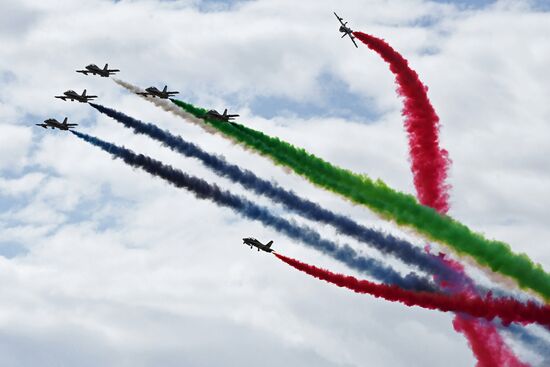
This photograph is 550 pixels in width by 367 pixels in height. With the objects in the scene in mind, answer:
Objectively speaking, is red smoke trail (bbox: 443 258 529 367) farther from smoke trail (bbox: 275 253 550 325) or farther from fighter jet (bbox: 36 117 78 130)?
fighter jet (bbox: 36 117 78 130)

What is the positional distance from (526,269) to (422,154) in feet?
54.6

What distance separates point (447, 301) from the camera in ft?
355

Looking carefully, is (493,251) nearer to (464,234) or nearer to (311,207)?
(464,234)

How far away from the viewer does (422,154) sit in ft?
372

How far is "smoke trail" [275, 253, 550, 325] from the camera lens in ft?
353

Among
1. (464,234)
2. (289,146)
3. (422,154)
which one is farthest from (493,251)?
(289,146)

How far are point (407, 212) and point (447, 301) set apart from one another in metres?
10.2

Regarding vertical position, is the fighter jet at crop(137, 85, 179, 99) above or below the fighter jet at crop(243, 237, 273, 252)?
above

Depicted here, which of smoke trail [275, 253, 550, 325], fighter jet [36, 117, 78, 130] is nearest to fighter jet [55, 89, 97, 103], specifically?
fighter jet [36, 117, 78, 130]

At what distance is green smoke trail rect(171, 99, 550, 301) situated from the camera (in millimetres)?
108812

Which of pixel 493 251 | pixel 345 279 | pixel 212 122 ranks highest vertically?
pixel 212 122

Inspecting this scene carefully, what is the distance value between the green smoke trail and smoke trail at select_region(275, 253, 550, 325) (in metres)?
2.51

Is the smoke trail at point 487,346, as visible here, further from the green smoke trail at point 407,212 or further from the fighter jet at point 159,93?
the fighter jet at point 159,93

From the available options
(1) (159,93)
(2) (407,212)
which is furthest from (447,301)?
(1) (159,93)
